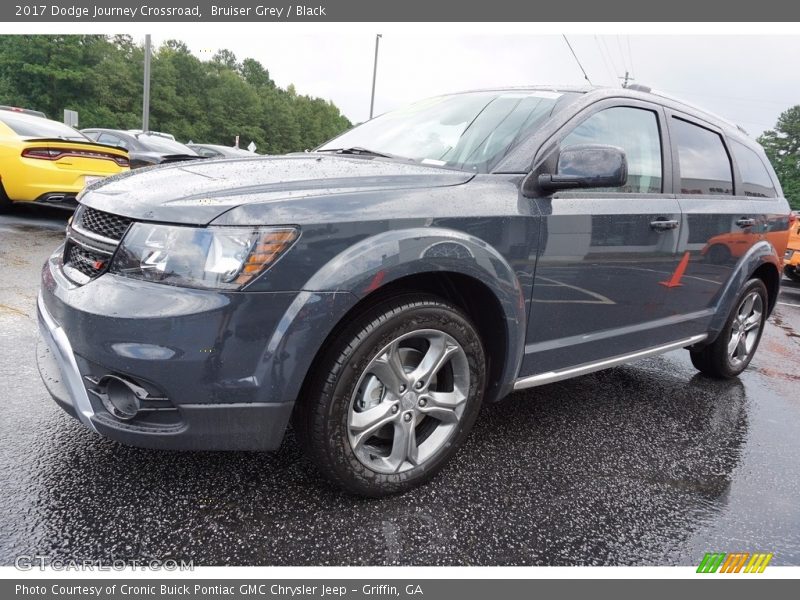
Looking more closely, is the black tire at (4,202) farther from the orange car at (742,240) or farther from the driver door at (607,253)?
the orange car at (742,240)

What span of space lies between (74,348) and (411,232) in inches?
46.4

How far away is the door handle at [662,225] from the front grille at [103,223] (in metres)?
2.38

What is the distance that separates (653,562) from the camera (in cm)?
199

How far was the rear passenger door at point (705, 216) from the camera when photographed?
318 cm

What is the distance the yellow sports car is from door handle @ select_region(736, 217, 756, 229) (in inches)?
267

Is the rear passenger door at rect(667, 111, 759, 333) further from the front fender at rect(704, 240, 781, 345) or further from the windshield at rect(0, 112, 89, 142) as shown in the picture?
the windshield at rect(0, 112, 89, 142)

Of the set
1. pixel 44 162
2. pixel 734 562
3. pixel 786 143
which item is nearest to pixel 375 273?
pixel 734 562

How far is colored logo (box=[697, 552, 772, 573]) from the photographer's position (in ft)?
6.59

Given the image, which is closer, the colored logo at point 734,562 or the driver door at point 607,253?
the colored logo at point 734,562

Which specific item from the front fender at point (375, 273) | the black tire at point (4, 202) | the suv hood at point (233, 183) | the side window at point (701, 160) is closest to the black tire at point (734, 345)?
the side window at point (701, 160)

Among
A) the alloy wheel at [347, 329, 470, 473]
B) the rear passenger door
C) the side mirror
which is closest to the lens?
the alloy wheel at [347, 329, 470, 473]

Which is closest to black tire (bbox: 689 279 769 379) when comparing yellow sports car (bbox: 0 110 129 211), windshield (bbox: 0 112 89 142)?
yellow sports car (bbox: 0 110 129 211)

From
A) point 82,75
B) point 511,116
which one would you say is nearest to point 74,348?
point 511,116
